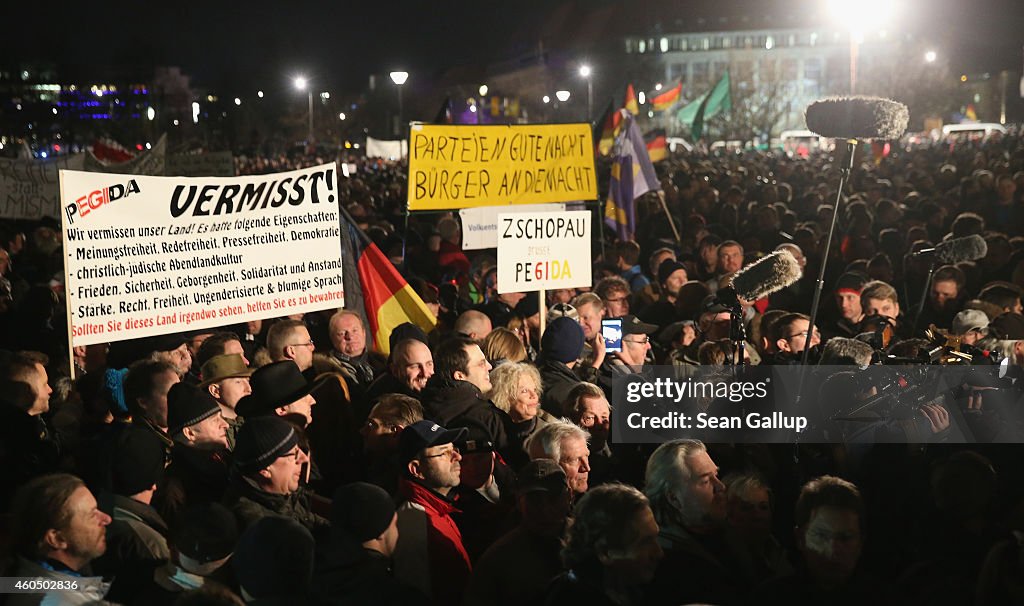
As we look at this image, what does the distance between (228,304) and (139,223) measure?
728 millimetres

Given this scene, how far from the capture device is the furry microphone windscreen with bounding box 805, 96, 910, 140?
6.21 metres

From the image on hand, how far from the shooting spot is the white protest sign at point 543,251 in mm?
8344

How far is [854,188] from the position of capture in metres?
21.2

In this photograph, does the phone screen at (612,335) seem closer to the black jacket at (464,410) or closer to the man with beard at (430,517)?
the black jacket at (464,410)

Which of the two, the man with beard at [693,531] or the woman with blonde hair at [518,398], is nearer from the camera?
the man with beard at [693,531]

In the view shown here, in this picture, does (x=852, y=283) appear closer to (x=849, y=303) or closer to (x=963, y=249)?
(x=849, y=303)

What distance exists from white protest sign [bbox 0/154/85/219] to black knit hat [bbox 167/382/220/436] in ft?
28.9

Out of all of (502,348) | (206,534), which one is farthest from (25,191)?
(206,534)

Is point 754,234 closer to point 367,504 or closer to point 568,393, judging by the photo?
point 568,393

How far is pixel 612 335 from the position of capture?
285 inches

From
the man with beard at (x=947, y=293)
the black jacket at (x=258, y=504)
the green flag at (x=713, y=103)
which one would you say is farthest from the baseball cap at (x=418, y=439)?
the green flag at (x=713, y=103)

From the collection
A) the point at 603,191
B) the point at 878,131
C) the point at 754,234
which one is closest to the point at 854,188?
the point at 603,191

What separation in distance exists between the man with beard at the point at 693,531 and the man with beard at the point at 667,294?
14.5 ft

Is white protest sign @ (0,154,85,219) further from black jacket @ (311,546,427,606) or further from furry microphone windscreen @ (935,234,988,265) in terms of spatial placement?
black jacket @ (311,546,427,606)
